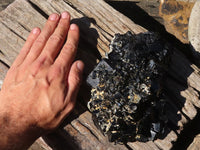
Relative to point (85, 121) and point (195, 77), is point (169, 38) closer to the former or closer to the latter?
point (195, 77)

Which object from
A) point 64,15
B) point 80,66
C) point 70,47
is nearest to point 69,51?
point 70,47

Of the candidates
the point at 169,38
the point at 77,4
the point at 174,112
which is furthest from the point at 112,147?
the point at 169,38

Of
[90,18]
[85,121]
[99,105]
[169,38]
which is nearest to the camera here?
[99,105]

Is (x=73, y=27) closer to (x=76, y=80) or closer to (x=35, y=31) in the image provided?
(x=35, y=31)

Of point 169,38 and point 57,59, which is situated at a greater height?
point 169,38

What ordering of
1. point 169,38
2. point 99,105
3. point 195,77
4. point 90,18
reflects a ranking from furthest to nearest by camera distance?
point 169,38
point 90,18
point 195,77
point 99,105

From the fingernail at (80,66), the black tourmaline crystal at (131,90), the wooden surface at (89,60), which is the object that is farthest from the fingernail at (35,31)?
the black tourmaline crystal at (131,90)

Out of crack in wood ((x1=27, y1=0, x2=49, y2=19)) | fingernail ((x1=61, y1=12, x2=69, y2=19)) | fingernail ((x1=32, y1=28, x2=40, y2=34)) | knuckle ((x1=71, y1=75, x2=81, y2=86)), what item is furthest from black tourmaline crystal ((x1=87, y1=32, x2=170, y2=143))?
crack in wood ((x1=27, y1=0, x2=49, y2=19))

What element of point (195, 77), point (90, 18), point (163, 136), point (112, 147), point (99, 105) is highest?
point (90, 18)

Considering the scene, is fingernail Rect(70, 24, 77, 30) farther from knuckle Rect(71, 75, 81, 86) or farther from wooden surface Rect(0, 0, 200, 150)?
knuckle Rect(71, 75, 81, 86)
